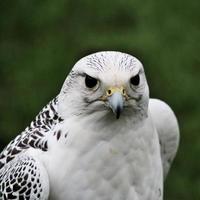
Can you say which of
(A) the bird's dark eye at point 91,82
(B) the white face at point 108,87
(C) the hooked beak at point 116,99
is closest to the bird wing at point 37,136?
(B) the white face at point 108,87

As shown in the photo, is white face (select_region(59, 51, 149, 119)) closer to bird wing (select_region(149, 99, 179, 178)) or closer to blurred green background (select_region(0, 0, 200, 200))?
bird wing (select_region(149, 99, 179, 178))

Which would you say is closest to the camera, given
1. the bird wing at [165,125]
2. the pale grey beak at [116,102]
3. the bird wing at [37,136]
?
the pale grey beak at [116,102]

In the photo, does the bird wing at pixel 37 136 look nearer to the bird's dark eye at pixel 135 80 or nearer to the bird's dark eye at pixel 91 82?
the bird's dark eye at pixel 91 82

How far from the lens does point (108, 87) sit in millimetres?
5191

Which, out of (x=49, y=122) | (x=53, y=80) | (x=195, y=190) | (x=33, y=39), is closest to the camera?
(x=49, y=122)

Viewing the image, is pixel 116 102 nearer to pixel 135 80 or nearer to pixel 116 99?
pixel 116 99

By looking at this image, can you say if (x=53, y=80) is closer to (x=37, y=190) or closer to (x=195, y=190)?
(x=195, y=190)

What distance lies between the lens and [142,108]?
541cm

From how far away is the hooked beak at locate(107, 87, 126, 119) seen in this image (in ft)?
16.7

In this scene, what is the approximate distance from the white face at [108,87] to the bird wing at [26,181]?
0.37 meters

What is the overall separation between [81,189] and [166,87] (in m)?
4.92

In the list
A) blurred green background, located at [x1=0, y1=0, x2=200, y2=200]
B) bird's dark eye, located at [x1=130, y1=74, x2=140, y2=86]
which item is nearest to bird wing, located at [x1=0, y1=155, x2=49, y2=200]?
bird's dark eye, located at [x1=130, y1=74, x2=140, y2=86]

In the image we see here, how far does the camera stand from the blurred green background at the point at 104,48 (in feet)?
32.2

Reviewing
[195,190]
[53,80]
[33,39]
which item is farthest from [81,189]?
[33,39]
